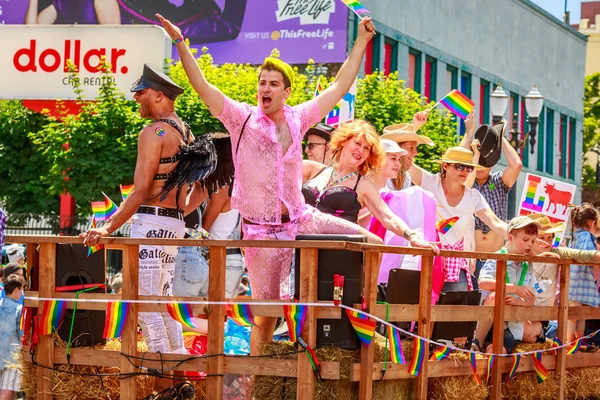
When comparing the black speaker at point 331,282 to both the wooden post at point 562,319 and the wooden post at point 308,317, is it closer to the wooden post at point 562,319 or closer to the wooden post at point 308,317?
the wooden post at point 308,317

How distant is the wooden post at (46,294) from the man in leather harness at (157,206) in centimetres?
38

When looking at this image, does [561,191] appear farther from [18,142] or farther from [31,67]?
[18,142]

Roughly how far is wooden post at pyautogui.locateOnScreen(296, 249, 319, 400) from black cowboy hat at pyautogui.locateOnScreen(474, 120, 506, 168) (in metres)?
4.80

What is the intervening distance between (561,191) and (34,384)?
250 inches

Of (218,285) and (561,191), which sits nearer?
(218,285)

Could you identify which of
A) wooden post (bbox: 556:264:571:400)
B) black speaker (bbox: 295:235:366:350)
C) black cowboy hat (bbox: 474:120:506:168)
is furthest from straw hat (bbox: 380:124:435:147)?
black speaker (bbox: 295:235:366:350)

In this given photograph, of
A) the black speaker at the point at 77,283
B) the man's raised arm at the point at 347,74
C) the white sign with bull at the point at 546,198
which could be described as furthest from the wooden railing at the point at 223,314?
the white sign with bull at the point at 546,198

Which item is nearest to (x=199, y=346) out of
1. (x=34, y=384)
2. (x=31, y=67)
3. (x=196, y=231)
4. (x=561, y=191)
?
(x=196, y=231)

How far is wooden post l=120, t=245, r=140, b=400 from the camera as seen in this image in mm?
7211

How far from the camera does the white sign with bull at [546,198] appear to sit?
11.9 m

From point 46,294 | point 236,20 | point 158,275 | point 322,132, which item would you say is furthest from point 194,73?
point 236,20

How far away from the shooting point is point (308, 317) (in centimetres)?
695

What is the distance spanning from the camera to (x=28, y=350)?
752 cm

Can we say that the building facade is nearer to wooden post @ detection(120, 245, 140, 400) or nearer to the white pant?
the white pant
